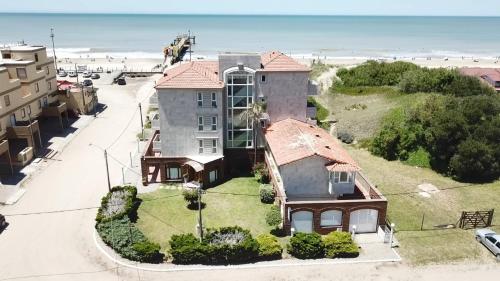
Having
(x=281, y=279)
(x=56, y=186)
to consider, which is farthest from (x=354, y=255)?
(x=56, y=186)

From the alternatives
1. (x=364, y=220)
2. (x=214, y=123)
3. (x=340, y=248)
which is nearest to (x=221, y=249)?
(x=340, y=248)

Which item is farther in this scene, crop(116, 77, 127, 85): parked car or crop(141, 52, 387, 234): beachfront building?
crop(116, 77, 127, 85): parked car

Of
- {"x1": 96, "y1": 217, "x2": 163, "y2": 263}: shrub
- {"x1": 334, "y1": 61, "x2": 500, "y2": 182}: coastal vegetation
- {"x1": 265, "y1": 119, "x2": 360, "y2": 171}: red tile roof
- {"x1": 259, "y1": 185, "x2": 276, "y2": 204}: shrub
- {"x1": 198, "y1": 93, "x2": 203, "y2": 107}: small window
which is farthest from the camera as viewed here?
{"x1": 334, "y1": 61, "x2": 500, "y2": 182}: coastal vegetation

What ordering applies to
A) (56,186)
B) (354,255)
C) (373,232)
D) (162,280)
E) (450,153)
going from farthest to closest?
(450,153) < (56,186) < (373,232) < (354,255) < (162,280)

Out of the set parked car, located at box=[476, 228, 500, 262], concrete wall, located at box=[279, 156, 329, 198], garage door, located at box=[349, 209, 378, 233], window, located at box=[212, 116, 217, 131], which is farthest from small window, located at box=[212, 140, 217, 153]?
parked car, located at box=[476, 228, 500, 262]

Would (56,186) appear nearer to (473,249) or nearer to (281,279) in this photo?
(281,279)

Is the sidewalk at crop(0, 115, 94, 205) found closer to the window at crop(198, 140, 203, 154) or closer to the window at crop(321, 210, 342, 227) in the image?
the window at crop(198, 140, 203, 154)

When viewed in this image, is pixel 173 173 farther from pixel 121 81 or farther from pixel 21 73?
pixel 121 81

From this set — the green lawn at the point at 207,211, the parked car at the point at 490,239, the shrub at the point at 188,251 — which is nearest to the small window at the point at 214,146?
the green lawn at the point at 207,211
